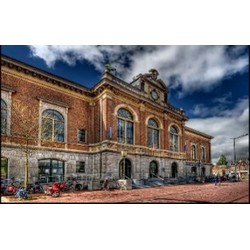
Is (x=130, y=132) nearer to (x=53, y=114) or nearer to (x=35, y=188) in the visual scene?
Answer: (x=53, y=114)

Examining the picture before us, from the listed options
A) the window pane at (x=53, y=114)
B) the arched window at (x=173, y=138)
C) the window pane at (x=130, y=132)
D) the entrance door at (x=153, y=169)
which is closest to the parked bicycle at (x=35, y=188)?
the window pane at (x=53, y=114)

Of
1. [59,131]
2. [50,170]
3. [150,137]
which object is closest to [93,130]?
[59,131]

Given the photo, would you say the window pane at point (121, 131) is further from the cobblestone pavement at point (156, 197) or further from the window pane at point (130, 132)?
the cobblestone pavement at point (156, 197)

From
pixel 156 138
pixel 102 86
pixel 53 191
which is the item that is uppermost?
pixel 102 86

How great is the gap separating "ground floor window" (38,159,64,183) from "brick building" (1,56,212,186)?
0.04 metres

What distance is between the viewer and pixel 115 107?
13148 mm

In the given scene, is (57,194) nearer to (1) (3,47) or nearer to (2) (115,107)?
(1) (3,47)

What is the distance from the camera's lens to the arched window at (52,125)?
368 inches

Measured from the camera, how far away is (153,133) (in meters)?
15.5

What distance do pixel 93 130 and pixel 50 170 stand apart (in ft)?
11.7

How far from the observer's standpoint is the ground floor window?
9.10 meters

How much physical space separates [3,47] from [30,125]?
3.20 metres

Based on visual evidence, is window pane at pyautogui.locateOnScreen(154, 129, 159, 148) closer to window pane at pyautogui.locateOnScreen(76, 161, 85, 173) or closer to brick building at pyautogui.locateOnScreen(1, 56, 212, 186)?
brick building at pyautogui.locateOnScreen(1, 56, 212, 186)

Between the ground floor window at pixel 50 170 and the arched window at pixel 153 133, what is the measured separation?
6.75m
